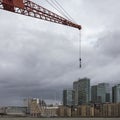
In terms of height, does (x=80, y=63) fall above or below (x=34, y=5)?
below

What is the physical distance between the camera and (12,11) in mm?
101062

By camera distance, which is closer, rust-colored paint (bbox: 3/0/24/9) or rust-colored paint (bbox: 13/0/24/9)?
rust-colored paint (bbox: 3/0/24/9)

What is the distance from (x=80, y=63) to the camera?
362ft

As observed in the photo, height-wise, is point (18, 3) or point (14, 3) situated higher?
point (18, 3)

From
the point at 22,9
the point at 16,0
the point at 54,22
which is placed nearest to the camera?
the point at 16,0

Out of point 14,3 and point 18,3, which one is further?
point 18,3

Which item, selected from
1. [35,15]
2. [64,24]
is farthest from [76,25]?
[35,15]

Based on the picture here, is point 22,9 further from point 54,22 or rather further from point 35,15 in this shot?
point 54,22

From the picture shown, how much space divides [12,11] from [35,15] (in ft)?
40.8

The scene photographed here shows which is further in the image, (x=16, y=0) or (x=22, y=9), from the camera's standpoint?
(x=22, y=9)

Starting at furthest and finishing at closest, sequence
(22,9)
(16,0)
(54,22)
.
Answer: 1. (54,22)
2. (22,9)
3. (16,0)

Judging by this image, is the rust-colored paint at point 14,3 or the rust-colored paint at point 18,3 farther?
the rust-colored paint at point 18,3

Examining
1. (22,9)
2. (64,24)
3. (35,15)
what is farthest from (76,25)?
(22,9)

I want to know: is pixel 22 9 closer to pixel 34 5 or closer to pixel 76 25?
pixel 34 5
